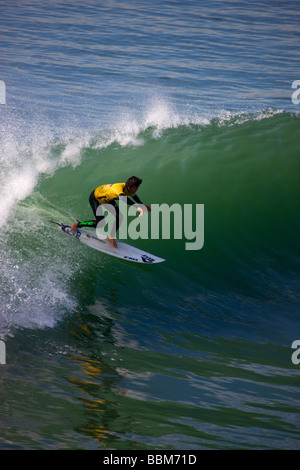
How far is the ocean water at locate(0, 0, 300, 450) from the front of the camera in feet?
15.8

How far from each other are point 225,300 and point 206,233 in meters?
1.85

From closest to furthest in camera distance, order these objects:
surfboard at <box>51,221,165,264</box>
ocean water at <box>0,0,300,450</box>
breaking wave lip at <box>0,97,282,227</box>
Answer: ocean water at <box>0,0,300,450</box> → surfboard at <box>51,221,165,264</box> → breaking wave lip at <box>0,97,282,227</box>

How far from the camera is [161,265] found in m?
8.91

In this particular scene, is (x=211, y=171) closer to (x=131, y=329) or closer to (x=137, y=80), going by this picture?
(x=131, y=329)

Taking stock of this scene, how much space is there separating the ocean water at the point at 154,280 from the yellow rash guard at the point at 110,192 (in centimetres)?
124

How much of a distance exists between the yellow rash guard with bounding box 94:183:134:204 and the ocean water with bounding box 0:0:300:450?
4.06ft

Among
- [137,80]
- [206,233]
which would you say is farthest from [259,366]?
[137,80]

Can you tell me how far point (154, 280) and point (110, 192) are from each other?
1.88m

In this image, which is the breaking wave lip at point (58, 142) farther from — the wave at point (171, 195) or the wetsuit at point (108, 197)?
the wetsuit at point (108, 197)

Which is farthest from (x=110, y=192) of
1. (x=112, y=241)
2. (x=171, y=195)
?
(x=171, y=195)

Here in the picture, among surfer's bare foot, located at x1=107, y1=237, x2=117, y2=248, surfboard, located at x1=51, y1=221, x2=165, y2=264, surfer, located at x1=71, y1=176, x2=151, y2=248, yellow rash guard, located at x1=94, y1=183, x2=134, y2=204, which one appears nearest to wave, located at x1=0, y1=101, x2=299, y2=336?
surfboard, located at x1=51, y1=221, x2=165, y2=264

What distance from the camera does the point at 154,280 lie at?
28.0 ft

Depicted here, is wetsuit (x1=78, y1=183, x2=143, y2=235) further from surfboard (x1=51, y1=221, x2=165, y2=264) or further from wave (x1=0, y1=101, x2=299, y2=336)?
wave (x1=0, y1=101, x2=299, y2=336)

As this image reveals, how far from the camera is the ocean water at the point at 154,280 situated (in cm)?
480
